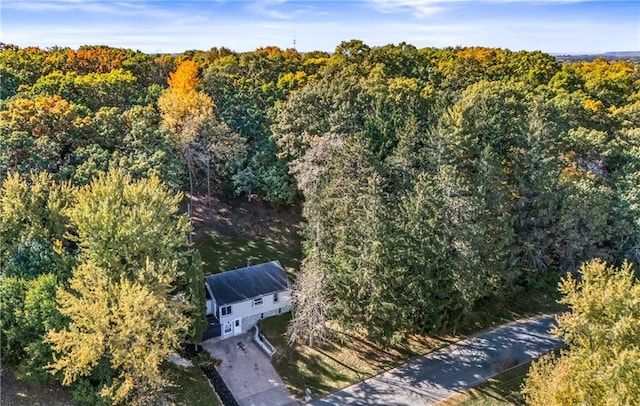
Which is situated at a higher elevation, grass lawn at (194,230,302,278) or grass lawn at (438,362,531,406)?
Answer: grass lawn at (194,230,302,278)

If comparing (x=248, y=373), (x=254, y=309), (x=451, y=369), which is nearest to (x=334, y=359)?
(x=248, y=373)

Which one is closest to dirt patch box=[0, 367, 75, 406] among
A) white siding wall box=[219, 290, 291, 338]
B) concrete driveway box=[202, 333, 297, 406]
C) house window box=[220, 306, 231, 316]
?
concrete driveway box=[202, 333, 297, 406]

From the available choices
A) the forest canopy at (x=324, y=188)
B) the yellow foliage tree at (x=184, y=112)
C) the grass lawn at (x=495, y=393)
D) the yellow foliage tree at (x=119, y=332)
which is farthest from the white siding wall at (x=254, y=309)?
the yellow foliage tree at (x=184, y=112)

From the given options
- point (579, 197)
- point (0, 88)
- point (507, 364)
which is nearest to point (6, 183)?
point (0, 88)

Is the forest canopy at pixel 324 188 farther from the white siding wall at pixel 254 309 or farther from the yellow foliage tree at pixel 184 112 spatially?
the white siding wall at pixel 254 309

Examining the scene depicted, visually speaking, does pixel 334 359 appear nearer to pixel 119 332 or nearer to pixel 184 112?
pixel 119 332

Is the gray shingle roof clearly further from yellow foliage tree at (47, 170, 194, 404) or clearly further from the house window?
yellow foliage tree at (47, 170, 194, 404)
